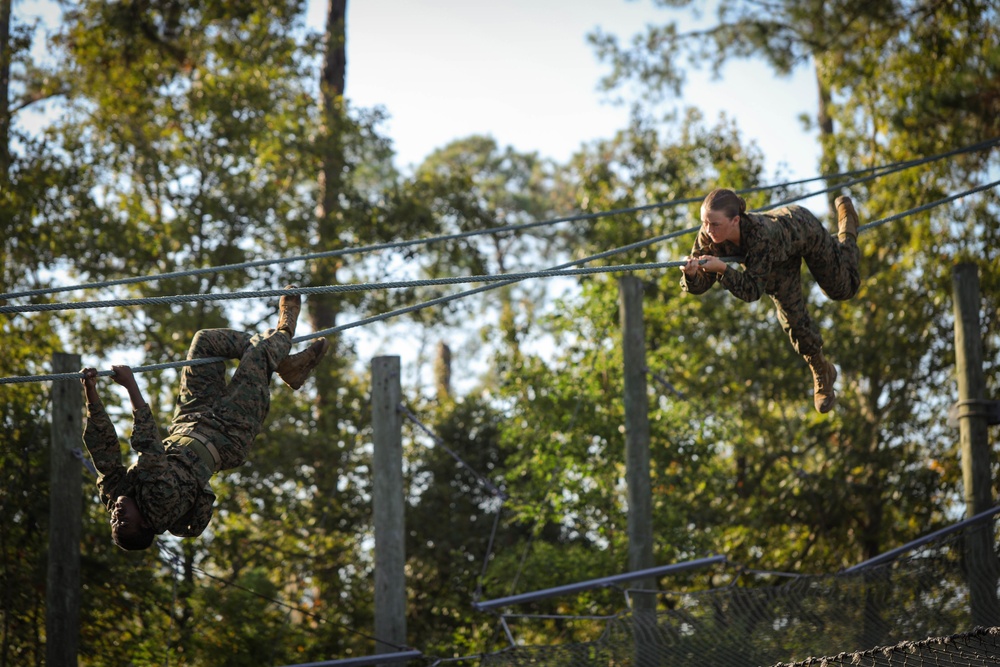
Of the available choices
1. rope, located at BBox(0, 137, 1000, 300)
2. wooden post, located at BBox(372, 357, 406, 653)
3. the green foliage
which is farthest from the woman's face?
the green foliage

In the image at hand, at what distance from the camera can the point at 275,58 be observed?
12656 mm

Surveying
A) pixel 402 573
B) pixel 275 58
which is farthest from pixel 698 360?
pixel 402 573

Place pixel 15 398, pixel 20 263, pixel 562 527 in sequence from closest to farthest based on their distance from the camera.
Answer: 1. pixel 15 398
2. pixel 20 263
3. pixel 562 527

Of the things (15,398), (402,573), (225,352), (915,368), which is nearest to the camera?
(225,352)

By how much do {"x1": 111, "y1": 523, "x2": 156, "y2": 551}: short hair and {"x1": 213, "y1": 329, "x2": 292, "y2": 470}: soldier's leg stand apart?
43 centimetres

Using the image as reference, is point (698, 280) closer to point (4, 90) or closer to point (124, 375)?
point (124, 375)

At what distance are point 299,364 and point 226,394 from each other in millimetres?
386

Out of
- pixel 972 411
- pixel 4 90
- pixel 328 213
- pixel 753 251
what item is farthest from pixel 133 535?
pixel 4 90

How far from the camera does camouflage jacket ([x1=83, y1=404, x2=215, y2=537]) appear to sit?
411cm

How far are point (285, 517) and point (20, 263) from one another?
3710 mm

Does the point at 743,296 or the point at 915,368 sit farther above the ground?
the point at 915,368

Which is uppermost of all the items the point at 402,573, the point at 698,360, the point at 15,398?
the point at 698,360

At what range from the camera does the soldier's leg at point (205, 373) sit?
4.61m

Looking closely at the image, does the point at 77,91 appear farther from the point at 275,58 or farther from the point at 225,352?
the point at 225,352
